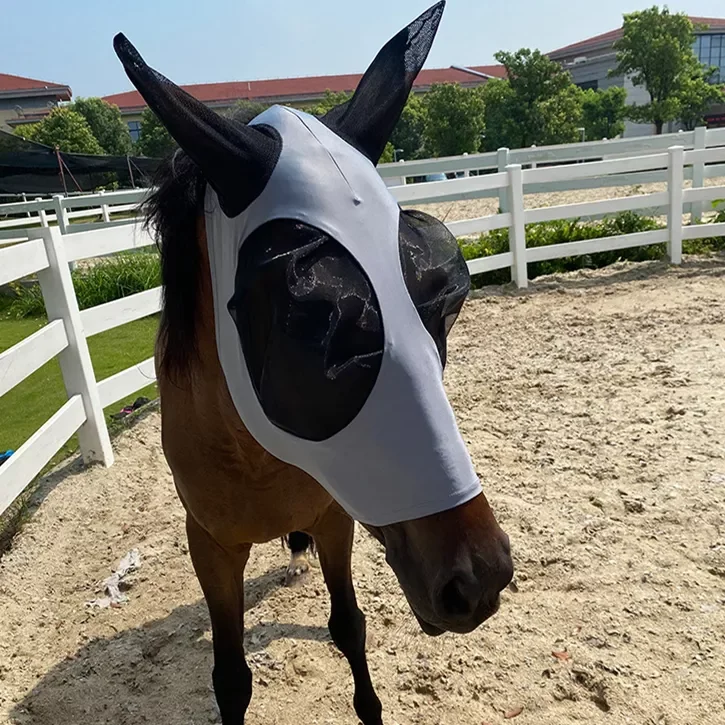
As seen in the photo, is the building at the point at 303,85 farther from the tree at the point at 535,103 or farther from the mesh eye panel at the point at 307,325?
the mesh eye panel at the point at 307,325

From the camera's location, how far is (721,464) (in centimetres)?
331

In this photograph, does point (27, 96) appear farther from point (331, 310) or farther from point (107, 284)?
point (331, 310)

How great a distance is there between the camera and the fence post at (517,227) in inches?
285

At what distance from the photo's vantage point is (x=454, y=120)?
31734mm

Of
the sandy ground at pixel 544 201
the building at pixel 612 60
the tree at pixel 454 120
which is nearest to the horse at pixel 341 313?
the sandy ground at pixel 544 201

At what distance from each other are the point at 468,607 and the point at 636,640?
63.3 inches

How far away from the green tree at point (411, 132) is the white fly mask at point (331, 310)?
123ft

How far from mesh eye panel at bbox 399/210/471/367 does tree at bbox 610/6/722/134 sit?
3780 cm

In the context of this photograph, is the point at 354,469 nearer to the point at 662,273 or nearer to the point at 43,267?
the point at 43,267

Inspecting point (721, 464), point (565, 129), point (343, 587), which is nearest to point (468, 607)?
point (343, 587)

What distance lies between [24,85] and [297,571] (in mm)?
76129

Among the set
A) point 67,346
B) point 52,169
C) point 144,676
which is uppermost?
point 52,169

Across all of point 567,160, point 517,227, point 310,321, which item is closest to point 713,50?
point 567,160

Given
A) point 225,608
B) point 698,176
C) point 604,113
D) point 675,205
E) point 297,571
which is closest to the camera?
point 225,608
